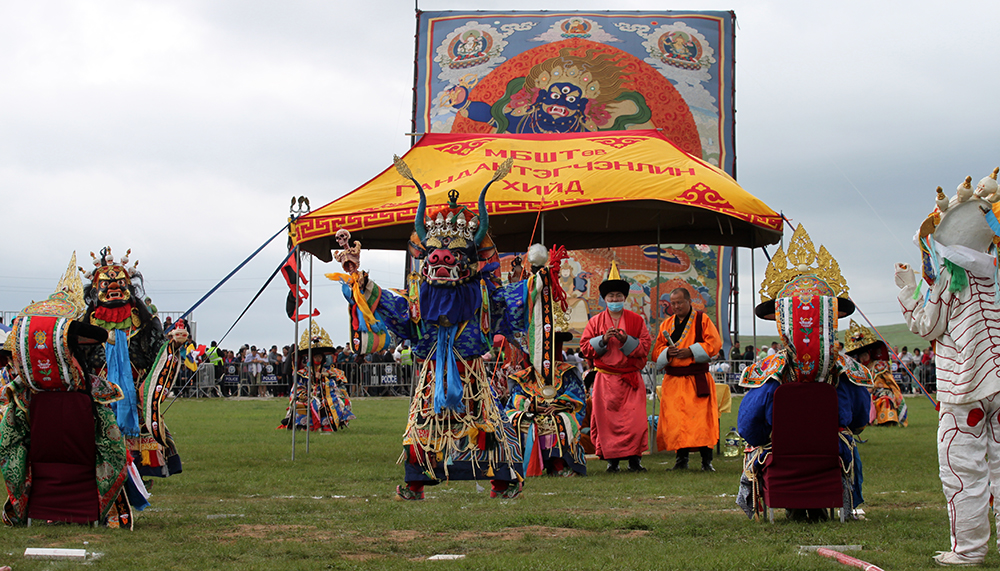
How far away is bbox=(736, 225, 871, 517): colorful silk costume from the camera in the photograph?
5922mm

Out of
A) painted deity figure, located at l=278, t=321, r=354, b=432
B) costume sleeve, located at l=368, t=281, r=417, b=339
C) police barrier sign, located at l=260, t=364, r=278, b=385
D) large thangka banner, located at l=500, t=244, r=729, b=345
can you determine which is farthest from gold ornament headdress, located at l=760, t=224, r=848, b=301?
police barrier sign, located at l=260, t=364, r=278, b=385

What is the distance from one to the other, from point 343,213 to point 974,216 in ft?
21.9

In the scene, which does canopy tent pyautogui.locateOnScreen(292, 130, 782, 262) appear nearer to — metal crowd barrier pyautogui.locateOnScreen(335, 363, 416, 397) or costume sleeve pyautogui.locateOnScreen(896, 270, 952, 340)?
costume sleeve pyautogui.locateOnScreen(896, 270, 952, 340)

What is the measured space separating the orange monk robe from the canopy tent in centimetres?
121

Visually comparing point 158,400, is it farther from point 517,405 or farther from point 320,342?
point 320,342

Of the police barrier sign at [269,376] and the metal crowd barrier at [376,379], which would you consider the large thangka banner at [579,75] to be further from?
the police barrier sign at [269,376]

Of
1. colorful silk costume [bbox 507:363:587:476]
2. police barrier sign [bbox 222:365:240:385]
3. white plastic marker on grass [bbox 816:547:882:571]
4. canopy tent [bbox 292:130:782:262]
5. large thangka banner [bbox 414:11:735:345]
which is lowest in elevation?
white plastic marker on grass [bbox 816:547:882:571]

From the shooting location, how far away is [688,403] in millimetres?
10055

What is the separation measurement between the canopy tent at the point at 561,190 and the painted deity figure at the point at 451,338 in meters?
2.74

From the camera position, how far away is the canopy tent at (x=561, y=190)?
33.0 feet

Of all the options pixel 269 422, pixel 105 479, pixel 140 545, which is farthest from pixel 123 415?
pixel 269 422

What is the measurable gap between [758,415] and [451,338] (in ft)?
7.13

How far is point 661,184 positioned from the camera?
10.1 metres

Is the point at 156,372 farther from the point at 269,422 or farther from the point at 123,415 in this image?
the point at 269,422
